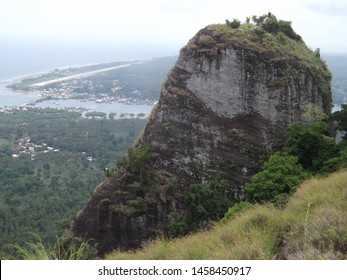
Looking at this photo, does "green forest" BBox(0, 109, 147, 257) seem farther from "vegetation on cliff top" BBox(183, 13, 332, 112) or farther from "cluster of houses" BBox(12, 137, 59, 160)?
"vegetation on cliff top" BBox(183, 13, 332, 112)

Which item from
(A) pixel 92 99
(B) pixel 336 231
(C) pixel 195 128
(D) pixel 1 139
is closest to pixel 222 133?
(C) pixel 195 128

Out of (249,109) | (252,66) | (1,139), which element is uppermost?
(252,66)

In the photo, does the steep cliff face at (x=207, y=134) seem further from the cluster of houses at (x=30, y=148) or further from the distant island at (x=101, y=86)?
the distant island at (x=101, y=86)

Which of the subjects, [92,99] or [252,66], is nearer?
[252,66]

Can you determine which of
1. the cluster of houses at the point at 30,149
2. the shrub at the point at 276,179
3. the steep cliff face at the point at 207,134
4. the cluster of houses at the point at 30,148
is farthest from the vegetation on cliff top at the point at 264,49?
the cluster of houses at the point at 30,148

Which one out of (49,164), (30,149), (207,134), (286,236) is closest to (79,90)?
(30,149)

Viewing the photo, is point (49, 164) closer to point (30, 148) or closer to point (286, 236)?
point (30, 148)

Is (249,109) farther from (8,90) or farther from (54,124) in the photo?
(8,90)
